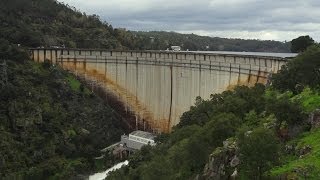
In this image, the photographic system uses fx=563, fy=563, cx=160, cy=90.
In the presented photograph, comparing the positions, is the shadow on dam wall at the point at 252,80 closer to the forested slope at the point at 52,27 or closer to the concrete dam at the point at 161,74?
the concrete dam at the point at 161,74

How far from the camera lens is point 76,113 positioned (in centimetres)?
9056

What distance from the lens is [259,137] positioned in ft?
99.9

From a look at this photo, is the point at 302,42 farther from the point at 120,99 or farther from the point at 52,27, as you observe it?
the point at 52,27

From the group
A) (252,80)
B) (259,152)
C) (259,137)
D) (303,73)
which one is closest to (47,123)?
(252,80)

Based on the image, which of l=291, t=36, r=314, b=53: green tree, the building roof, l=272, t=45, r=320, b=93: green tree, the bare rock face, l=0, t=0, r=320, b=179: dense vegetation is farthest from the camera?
the building roof

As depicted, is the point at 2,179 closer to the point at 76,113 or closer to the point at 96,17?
the point at 76,113

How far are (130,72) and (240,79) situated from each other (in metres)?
24.8

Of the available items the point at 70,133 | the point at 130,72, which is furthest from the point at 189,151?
the point at 130,72

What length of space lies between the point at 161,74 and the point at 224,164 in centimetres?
5433

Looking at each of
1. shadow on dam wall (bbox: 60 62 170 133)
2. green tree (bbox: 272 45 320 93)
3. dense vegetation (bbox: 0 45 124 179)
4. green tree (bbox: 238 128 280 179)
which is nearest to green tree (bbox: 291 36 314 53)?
shadow on dam wall (bbox: 60 62 170 133)

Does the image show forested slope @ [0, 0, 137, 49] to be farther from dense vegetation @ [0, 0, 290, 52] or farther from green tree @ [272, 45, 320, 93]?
green tree @ [272, 45, 320, 93]

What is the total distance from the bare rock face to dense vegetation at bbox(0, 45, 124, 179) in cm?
4032

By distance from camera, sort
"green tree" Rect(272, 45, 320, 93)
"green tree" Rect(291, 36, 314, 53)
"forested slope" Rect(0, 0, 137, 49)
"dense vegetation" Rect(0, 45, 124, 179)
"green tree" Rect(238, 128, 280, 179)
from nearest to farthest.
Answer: "green tree" Rect(238, 128, 280, 179) < "green tree" Rect(272, 45, 320, 93) < "dense vegetation" Rect(0, 45, 124, 179) < "green tree" Rect(291, 36, 314, 53) < "forested slope" Rect(0, 0, 137, 49)

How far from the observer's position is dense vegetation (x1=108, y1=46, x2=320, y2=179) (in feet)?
101
